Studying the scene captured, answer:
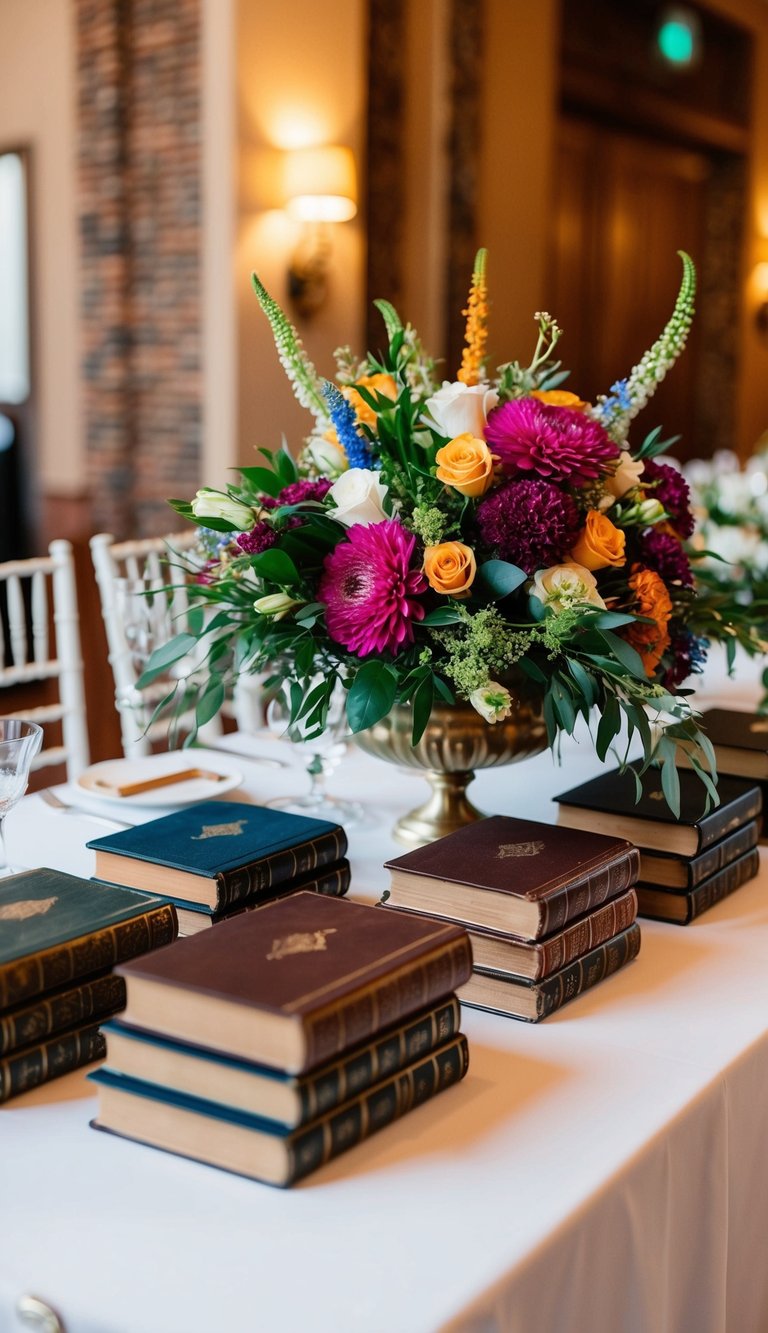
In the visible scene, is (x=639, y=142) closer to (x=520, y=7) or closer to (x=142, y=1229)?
(x=520, y=7)

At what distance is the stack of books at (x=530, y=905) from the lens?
1.04 meters

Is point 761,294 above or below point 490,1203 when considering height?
above

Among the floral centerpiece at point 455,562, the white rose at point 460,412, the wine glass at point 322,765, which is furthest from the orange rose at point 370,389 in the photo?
the wine glass at point 322,765

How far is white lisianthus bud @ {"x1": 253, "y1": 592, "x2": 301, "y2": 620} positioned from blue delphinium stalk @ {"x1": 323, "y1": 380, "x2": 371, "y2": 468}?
0.17m

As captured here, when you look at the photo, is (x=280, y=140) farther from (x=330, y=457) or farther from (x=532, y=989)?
(x=532, y=989)

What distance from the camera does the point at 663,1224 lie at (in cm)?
91

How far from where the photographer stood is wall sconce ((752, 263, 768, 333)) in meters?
8.44

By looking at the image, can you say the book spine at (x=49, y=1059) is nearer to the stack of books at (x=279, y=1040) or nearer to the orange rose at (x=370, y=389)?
the stack of books at (x=279, y=1040)

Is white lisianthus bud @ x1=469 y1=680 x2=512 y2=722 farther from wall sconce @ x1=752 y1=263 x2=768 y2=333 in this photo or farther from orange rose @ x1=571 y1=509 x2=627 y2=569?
wall sconce @ x1=752 y1=263 x2=768 y2=333

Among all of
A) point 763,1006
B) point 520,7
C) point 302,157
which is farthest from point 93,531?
point 763,1006

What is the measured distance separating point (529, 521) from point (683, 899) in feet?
1.29

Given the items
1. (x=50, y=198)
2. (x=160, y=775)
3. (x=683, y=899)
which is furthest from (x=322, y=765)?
(x=50, y=198)

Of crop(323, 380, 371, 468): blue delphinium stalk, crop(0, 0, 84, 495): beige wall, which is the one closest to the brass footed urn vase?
crop(323, 380, 371, 468): blue delphinium stalk

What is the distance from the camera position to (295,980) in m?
0.82
